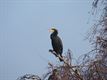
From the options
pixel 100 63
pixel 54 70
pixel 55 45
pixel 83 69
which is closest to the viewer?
pixel 100 63

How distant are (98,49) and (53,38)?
6.51m

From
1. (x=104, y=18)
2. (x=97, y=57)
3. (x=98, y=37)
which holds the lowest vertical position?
(x=97, y=57)

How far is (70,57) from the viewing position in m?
6.19

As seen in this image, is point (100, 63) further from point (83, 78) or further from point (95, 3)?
point (95, 3)

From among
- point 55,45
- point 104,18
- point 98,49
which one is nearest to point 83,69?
point 98,49

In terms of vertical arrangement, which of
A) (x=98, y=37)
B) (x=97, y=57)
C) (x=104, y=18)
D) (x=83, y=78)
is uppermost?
(x=104, y=18)

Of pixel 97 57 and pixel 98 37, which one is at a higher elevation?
pixel 98 37

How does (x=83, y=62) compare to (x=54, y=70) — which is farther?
(x=54, y=70)

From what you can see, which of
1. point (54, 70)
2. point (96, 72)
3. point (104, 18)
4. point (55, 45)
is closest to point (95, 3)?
point (104, 18)

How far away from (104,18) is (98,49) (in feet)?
1.87

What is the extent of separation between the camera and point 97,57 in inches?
205

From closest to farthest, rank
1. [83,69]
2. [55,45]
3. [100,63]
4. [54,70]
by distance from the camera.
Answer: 1. [100,63]
2. [83,69]
3. [54,70]
4. [55,45]

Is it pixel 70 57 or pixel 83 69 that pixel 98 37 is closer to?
pixel 83 69

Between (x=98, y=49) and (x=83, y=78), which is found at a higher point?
(x=98, y=49)
